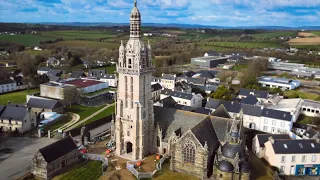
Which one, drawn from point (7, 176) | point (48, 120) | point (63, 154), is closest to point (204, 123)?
point (63, 154)

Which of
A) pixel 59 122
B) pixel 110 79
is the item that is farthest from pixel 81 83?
pixel 59 122

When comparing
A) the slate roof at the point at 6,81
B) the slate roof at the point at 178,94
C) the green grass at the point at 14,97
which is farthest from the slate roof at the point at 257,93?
the slate roof at the point at 6,81

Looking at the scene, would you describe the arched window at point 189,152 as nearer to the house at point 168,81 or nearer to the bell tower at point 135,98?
the bell tower at point 135,98

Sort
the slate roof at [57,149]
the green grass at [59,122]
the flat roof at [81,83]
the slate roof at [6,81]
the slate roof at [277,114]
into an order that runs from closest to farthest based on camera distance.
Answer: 1. the slate roof at [57,149]
2. the slate roof at [277,114]
3. the green grass at [59,122]
4. the flat roof at [81,83]
5. the slate roof at [6,81]

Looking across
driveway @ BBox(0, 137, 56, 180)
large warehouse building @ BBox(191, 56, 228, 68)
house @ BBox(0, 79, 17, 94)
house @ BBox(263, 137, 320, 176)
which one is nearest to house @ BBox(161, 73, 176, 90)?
driveway @ BBox(0, 137, 56, 180)

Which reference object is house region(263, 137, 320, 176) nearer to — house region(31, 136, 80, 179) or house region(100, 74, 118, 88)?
house region(31, 136, 80, 179)

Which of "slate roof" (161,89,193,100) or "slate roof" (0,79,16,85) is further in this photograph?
"slate roof" (0,79,16,85)

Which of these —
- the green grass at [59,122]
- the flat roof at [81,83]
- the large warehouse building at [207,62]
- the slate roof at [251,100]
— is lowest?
the green grass at [59,122]
